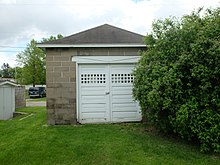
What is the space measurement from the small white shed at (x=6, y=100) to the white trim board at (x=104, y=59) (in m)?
6.43

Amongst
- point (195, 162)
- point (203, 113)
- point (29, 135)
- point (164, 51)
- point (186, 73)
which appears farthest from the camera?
point (29, 135)

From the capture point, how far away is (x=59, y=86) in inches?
301

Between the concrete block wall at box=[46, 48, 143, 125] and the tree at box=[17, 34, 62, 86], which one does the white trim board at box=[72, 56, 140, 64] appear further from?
the tree at box=[17, 34, 62, 86]

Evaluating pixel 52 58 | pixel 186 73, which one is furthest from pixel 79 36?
pixel 186 73

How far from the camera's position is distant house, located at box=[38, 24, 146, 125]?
7645 millimetres

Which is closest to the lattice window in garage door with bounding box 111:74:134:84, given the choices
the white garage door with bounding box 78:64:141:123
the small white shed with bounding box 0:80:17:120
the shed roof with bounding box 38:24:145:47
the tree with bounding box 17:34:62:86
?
the white garage door with bounding box 78:64:141:123

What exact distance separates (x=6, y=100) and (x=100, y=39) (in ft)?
25.1

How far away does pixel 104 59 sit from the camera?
778 centimetres

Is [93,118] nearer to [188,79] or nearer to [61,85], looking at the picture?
[61,85]

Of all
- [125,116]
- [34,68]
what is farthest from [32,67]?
[125,116]

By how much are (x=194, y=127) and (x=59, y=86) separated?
15.2 ft

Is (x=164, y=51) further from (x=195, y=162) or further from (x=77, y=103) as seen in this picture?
(x=77, y=103)

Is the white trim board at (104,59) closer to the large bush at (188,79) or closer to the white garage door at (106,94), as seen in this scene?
the white garage door at (106,94)

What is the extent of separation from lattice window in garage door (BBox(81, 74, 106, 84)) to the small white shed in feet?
20.9
